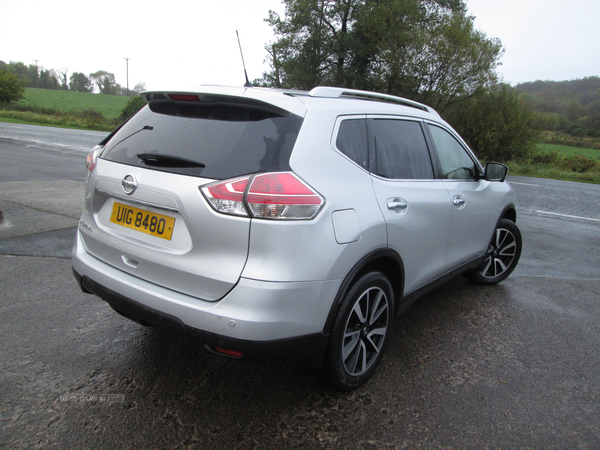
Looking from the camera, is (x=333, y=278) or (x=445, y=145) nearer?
(x=333, y=278)

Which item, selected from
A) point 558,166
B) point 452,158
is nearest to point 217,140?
point 452,158

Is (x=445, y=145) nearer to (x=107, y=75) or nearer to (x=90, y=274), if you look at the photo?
(x=90, y=274)

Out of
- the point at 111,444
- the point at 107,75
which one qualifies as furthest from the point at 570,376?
the point at 107,75

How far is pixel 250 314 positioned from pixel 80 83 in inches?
5174

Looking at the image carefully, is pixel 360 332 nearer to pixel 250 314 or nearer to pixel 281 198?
pixel 250 314

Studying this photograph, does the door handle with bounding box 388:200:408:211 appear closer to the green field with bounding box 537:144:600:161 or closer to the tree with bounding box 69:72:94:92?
the green field with bounding box 537:144:600:161

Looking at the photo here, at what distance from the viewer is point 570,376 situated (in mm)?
3031

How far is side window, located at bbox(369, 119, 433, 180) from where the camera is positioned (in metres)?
2.83

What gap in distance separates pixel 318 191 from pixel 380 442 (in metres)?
1.32

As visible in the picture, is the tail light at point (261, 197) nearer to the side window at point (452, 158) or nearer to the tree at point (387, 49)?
the side window at point (452, 158)

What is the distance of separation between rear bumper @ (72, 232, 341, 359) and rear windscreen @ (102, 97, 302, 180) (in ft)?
1.93

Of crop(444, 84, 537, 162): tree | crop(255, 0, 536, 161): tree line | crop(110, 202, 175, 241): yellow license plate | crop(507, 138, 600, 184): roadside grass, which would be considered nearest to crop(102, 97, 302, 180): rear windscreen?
crop(110, 202, 175, 241): yellow license plate

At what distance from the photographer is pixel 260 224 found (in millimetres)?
2041

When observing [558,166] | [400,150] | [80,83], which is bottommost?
[558,166]
